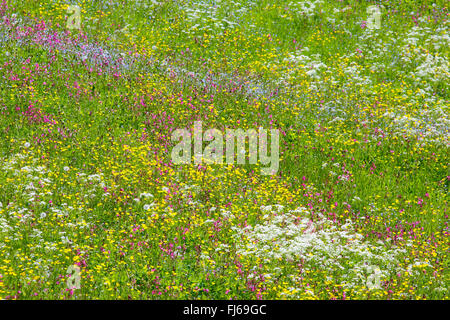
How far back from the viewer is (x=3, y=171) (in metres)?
8.81

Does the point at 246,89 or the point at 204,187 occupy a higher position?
the point at 246,89

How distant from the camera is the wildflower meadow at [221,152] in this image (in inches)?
287

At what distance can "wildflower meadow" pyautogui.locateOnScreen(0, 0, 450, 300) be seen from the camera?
729 cm

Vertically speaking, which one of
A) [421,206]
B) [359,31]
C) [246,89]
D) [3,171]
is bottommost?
[421,206]

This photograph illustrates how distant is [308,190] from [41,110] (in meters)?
6.13

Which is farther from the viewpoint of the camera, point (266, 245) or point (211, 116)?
point (211, 116)

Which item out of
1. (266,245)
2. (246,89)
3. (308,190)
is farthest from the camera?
(246,89)

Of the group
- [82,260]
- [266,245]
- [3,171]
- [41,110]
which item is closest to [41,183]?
[3,171]

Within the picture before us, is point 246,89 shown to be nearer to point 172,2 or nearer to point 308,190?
point 308,190

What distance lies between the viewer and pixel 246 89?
13.2m

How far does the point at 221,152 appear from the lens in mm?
10711

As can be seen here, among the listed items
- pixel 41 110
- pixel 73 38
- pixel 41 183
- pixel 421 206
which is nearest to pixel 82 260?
pixel 41 183
